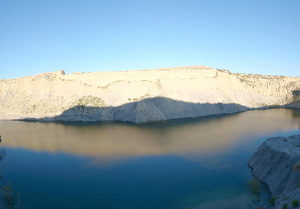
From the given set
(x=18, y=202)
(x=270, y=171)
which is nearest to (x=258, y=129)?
(x=270, y=171)

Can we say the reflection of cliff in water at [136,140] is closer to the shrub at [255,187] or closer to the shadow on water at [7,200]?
the shrub at [255,187]

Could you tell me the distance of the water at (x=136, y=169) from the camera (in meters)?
17.7

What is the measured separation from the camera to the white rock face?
6181 centimetres

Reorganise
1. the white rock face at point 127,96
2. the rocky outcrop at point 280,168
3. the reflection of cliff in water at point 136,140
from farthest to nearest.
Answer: the white rock face at point 127,96 < the reflection of cliff in water at point 136,140 < the rocky outcrop at point 280,168

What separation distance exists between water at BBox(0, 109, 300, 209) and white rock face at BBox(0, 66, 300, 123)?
67.9 feet

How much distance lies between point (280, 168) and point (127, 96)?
51256mm

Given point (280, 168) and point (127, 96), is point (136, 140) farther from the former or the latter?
point (127, 96)

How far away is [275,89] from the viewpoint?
8650 centimetres

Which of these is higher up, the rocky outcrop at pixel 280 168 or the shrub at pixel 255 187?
the rocky outcrop at pixel 280 168

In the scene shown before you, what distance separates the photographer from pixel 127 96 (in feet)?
215

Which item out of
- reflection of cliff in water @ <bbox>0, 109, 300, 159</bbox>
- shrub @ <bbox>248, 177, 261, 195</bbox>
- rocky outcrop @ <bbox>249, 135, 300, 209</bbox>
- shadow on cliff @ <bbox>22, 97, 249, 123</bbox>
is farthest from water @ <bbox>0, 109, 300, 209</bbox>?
shadow on cliff @ <bbox>22, 97, 249, 123</bbox>

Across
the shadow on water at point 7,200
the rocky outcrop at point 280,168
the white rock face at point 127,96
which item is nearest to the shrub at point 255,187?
the rocky outcrop at point 280,168

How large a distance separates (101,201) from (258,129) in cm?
3484

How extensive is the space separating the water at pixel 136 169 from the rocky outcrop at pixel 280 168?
4.37 feet
